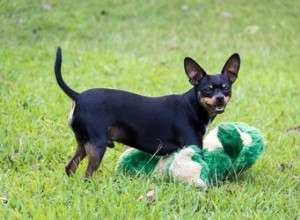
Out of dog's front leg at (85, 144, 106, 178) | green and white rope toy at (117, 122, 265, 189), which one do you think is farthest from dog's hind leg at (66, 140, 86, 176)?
green and white rope toy at (117, 122, 265, 189)

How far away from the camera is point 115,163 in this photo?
4859mm

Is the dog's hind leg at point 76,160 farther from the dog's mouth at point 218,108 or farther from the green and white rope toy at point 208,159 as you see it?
the dog's mouth at point 218,108

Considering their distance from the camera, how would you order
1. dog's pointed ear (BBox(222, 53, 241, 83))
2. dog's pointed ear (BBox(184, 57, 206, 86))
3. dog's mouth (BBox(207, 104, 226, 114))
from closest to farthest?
dog's mouth (BBox(207, 104, 226, 114)) → dog's pointed ear (BBox(184, 57, 206, 86)) → dog's pointed ear (BBox(222, 53, 241, 83))

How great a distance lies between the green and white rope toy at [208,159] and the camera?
4.29m

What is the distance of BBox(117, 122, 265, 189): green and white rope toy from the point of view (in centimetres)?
429

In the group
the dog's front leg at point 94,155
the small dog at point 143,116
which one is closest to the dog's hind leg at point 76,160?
the small dog at point 143,116

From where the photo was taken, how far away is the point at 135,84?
24.3ft

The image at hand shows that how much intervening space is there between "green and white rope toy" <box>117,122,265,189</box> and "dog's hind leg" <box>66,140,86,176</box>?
1.04ft

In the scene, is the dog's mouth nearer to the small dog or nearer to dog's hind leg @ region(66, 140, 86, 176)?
the small dog

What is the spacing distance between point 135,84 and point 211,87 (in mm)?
3047

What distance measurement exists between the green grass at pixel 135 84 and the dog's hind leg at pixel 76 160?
0.08 m

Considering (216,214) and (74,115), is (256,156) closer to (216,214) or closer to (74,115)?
(216,214)

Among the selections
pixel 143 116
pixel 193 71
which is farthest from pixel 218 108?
pixel 143 116

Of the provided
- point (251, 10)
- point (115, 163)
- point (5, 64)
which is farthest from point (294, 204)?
point (251, 10)
